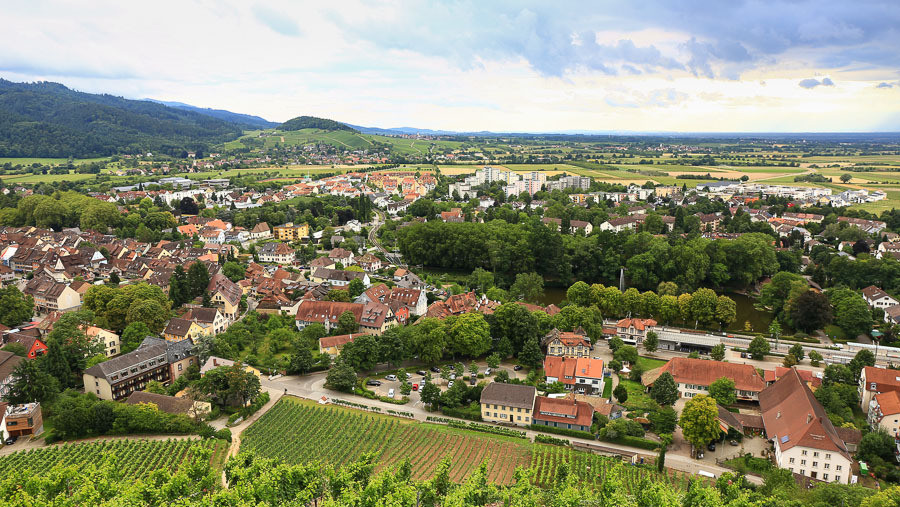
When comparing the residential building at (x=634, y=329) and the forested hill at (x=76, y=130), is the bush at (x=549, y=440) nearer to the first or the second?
the residential building at (x=634, y=329)

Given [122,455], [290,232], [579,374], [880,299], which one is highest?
[290,232]

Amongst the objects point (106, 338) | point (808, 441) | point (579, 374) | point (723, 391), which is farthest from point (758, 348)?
point (106, 338)

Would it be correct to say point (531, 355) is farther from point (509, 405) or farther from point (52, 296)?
point (52, 296)

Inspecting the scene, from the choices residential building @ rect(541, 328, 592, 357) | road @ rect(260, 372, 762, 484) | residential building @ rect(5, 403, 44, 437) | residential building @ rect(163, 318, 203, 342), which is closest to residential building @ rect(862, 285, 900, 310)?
residential building @ rect(541, 328, 592, 357)

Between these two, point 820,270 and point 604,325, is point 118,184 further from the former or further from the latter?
point 820,270

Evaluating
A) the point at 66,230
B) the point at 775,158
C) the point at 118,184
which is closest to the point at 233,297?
the point at 66,230

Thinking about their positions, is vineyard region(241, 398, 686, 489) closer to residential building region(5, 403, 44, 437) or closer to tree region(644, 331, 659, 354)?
residential building region(5, 403, 44, 437)
